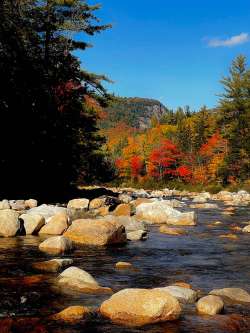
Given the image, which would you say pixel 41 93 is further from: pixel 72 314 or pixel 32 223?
pixel 72 314

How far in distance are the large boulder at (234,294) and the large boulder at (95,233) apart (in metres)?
5.20

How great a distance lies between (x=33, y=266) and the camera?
29.0 ft

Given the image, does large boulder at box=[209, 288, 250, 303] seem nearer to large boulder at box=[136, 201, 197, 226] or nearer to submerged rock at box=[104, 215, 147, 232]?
submerged rock at box=[104, 215, 147, 232]

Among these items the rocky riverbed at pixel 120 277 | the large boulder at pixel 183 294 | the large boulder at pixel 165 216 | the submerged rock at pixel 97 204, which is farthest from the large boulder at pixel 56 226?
the submerged rock at pixel 97 204

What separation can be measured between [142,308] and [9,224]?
7.75m

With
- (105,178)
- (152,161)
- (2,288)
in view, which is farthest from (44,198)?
(152,161)

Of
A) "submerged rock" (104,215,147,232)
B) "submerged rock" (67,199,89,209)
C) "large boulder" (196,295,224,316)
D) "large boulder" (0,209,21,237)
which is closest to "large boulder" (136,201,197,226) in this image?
"submerged rock" (104,215,147,232)

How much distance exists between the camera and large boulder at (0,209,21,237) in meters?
12.8

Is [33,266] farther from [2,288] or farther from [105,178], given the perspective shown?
[105,178]

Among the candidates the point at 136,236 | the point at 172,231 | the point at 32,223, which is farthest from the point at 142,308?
the point at 172,231

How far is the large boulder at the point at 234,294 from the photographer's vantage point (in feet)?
22.7

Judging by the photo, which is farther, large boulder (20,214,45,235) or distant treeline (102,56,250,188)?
distant treeline (102,56,250,188)

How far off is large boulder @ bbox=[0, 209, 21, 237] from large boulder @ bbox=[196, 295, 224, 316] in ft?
25.2

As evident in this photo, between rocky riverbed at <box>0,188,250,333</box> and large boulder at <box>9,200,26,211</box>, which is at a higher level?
large boulder at <box>9,200,26,211</box>
